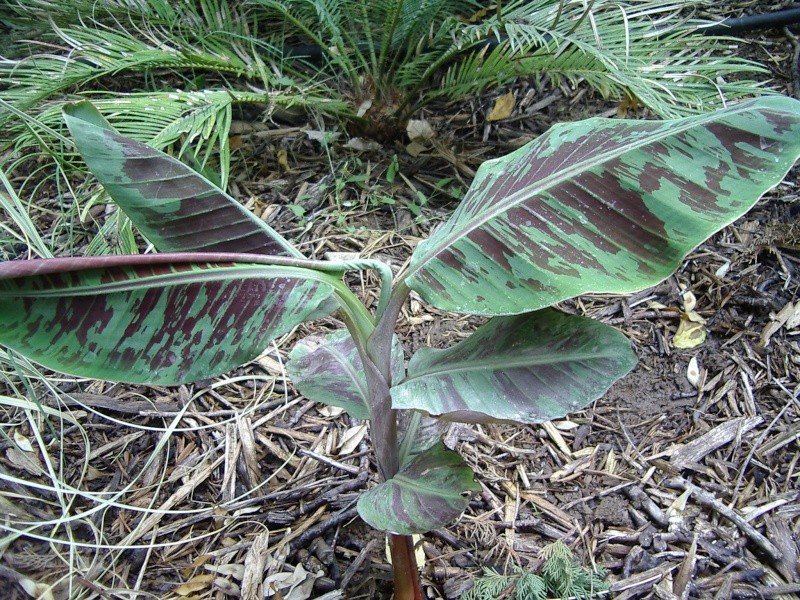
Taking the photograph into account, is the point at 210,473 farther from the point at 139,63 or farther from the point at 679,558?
the point at 139,63

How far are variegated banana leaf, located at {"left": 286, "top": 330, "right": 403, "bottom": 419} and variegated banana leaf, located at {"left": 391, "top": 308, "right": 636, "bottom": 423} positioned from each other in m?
0.18

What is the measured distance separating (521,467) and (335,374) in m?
0.59

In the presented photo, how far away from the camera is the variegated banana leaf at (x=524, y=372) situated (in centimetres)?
82

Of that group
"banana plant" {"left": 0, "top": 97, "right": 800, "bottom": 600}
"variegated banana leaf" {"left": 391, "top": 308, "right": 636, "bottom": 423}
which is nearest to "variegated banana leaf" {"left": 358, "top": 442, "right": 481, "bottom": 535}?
"banana plant" {"left": 0, "top": 97, "right": 800, "bottom": 600}

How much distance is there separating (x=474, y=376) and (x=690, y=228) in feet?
1.26

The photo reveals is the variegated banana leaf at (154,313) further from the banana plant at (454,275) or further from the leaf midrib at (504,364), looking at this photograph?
the leaf midrib at (504,364)

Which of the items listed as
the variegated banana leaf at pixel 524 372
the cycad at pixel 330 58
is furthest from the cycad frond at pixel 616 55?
the variegated banana leaf at pixel 524 372

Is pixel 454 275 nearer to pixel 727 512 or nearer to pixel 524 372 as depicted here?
pixel 524 372

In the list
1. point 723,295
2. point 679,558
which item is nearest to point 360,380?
point 679,558

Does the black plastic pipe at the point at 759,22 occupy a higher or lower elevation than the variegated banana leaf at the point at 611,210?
lower

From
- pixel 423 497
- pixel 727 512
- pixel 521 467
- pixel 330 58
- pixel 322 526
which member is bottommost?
pixel 727 512

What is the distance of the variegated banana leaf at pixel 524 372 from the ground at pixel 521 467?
1.79 feet

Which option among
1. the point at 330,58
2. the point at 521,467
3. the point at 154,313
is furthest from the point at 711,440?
the point at 330,58

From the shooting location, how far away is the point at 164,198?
0.95 m
